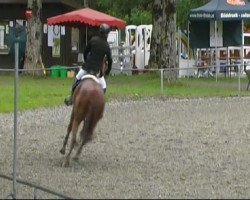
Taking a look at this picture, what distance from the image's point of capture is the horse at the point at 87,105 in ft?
38.7

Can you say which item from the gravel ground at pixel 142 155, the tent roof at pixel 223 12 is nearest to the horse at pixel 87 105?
the gravel ground at pixel 142 155

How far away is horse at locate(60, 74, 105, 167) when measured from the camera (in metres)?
11.8

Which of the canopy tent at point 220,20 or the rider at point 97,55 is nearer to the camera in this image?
the rider at point 97,55

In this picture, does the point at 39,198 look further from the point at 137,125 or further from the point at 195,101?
the point at 195,101

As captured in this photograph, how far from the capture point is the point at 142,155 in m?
13.2


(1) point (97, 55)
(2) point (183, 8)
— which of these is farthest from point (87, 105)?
(2) point (183, 8)

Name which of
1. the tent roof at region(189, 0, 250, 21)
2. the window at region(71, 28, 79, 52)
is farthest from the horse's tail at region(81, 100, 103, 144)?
the window at region(71, 28, 79, 52)

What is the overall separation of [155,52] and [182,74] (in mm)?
3580

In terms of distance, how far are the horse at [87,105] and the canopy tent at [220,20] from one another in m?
20.8

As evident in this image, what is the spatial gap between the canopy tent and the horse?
20762 mm

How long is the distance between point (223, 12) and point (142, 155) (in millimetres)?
19843

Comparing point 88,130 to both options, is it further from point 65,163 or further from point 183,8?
point 183,8

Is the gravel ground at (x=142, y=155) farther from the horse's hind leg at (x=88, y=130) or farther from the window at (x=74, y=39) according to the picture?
the window at (x=74, y=39)

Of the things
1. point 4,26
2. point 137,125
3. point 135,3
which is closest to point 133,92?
point 137,125
